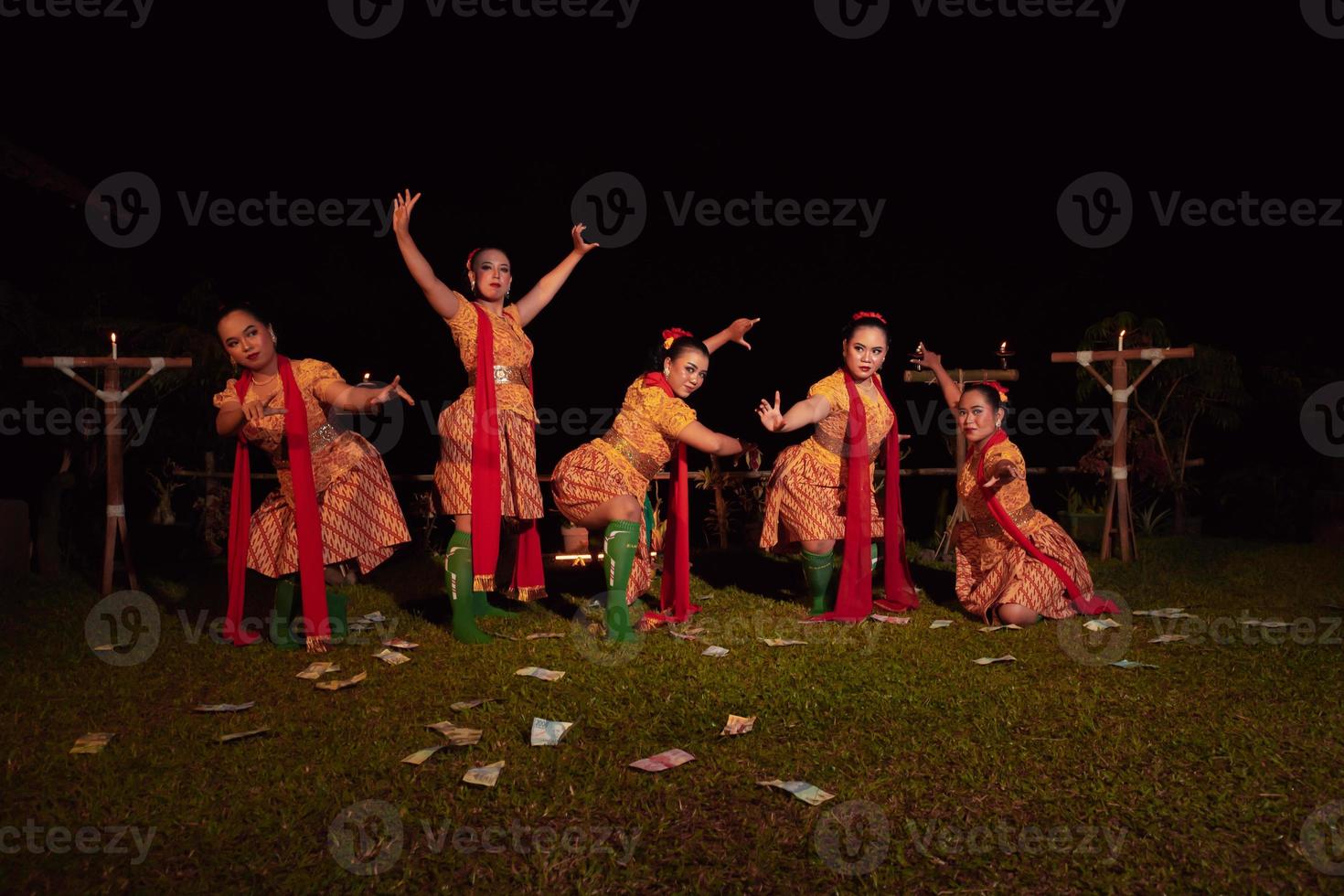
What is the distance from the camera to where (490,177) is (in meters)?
8.93

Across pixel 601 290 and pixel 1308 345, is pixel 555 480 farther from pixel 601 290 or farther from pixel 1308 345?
pixel 1308 345

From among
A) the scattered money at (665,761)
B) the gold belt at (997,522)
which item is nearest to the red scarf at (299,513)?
the scattered money at (665,761)

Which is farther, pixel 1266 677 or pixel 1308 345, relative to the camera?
pixel 1308 345

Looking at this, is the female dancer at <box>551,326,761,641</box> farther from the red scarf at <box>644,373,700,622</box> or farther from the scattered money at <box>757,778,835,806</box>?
the scattered money at <box>757,778,835,806</box>

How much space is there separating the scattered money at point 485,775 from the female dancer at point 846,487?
2.47 meters

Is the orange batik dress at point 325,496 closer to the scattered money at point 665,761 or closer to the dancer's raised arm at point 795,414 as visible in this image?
the dancer's raised arm at point 795,414

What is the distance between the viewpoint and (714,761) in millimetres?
2900

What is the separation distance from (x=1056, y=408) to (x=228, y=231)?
332 inches

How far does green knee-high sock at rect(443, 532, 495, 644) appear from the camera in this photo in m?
4.39

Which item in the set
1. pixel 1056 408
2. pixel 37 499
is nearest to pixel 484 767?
pixel 37 499

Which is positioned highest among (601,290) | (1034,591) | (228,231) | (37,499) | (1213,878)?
(228,231)

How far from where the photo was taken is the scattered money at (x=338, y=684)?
3686 millimetres

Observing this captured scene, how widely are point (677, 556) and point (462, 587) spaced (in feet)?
3.60

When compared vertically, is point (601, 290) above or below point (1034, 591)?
above
